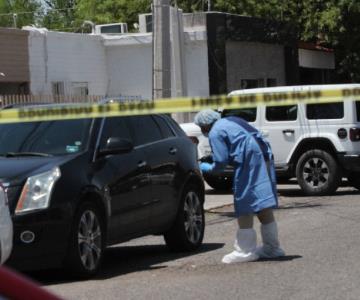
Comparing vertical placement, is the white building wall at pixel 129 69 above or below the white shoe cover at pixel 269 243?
above

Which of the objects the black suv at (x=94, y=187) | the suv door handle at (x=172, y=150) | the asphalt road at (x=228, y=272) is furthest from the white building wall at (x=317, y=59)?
the suv door handle at (x=172, y=150)

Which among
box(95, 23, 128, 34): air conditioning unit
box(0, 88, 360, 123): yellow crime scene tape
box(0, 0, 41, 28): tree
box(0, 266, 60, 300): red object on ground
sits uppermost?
box(0, 0, 41, 28): tree

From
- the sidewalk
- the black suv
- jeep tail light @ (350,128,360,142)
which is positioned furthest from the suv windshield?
jeep tail light @ (350,128,360,142)

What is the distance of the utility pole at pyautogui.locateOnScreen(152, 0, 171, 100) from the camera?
14.8 meters

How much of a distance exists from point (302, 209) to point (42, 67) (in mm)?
12118

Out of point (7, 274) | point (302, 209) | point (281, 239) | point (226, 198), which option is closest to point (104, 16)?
point (226, 198)

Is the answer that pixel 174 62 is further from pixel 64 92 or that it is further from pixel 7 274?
pixel 7 274

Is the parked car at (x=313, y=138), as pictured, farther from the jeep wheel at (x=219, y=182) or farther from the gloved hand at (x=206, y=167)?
the gloved hand at (x=206, y=167)

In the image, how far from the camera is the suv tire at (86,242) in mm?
7477

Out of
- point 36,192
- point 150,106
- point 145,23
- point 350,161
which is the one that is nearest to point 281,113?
point 350,161

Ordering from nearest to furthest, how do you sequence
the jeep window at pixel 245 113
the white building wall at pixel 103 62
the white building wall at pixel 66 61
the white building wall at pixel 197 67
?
the jeep window at pixel 245 113 → the white building wall at pixel 66 61 → the white building wall at pixel 103 62 → the white building wall at pixel 197 67

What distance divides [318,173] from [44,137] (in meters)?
7.87

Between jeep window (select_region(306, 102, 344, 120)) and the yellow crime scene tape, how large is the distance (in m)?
6.30

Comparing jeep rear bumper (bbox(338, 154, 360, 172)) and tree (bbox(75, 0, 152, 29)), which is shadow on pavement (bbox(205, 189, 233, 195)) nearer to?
jeep rear bumper (bbox(338, 154, 360, 172))
